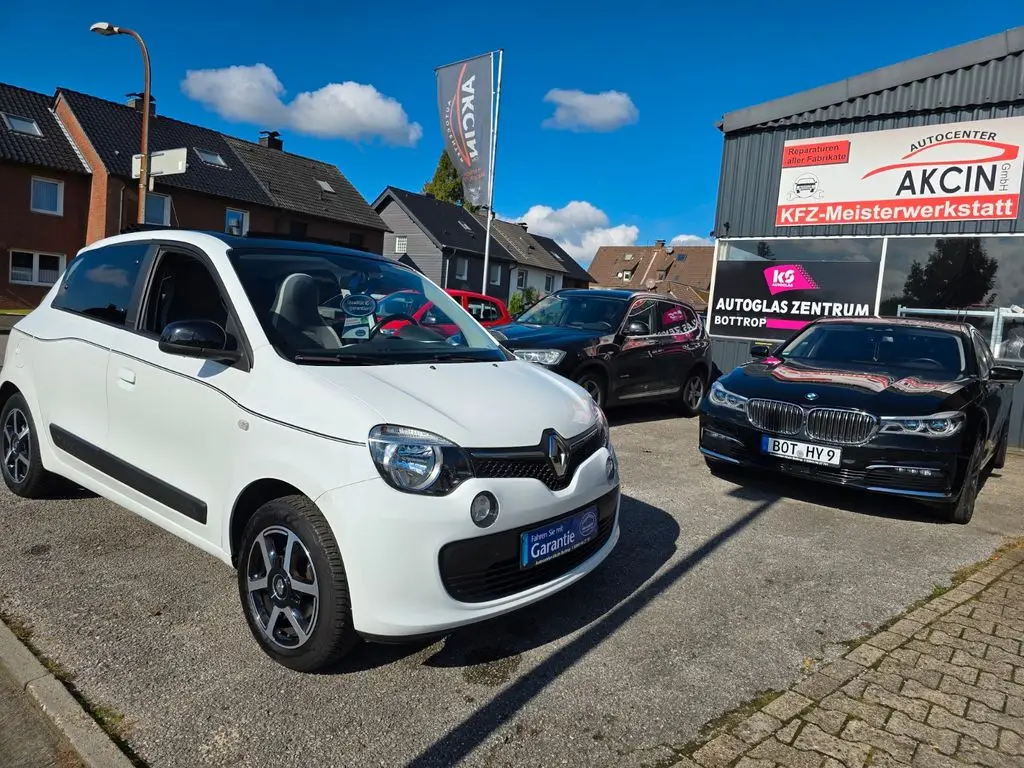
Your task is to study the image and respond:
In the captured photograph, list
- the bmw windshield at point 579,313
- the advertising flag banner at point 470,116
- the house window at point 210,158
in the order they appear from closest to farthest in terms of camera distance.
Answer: the bmw windshield at point 579,313
the advertising flag banner at point 470,116
the house window at point 210,158

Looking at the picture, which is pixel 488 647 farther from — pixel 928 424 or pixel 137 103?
pixel 137 103

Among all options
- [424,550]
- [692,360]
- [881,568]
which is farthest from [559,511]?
[692,360]

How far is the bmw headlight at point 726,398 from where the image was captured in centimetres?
579

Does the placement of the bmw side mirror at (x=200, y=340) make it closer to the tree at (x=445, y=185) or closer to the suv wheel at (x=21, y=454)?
the suv wheel at (x=21, y=454)

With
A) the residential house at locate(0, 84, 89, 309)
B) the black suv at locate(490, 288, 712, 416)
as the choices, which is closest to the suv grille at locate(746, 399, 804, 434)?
the black suv at locate(490, 288, 712, 416)

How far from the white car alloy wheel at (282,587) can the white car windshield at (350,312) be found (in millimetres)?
763

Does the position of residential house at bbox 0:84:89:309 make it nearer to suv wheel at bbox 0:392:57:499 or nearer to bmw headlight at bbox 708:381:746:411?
suv wheel at bbox 0:392:57:499

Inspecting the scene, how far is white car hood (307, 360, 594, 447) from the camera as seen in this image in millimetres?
2764

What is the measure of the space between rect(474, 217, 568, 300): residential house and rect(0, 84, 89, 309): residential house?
26.7m

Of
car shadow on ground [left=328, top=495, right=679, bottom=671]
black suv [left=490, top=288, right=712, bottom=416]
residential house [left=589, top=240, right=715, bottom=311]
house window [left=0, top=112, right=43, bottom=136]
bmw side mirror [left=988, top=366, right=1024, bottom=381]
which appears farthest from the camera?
residential house [left=589, top=240, right=715, bottom=311]

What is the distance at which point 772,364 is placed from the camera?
6465 mm

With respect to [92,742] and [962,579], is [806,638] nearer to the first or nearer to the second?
[962,579]

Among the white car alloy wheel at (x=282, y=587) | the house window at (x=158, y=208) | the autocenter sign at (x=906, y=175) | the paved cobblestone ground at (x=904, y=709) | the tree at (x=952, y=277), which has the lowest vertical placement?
the paved cobblestone ground at (x=904, y=709)

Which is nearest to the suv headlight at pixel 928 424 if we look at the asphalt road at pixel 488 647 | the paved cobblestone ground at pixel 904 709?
the asphalt road at pixel 488 647
